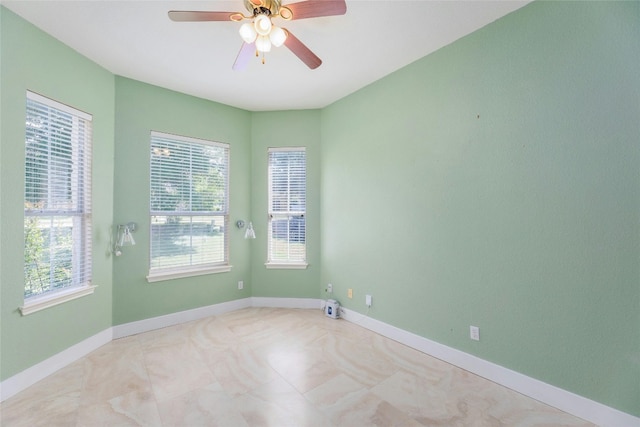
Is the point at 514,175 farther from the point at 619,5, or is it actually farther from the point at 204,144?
the point at 204,144

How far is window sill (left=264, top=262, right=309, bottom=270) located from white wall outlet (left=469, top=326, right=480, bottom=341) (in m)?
2.15

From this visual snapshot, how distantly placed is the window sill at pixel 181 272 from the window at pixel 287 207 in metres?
0.66

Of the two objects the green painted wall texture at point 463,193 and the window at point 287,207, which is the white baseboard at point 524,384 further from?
the window at point 287,207

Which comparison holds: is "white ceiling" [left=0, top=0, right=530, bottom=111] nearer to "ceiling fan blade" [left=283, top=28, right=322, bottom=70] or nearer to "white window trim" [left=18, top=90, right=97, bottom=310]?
"ceiling fan blade" [left=283, top=28, right=322, bottom=70]

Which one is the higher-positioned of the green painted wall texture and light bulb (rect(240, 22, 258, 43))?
light bulb (rect(240, 22, 258, 43))

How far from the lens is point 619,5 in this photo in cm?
163

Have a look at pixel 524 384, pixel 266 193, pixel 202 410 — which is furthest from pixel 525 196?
pixel 266 193

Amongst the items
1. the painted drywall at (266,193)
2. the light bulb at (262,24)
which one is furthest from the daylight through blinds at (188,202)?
the light bulb at (262,24)

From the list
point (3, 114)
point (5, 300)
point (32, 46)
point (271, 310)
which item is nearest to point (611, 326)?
point (271, 310)

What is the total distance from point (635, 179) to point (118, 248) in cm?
435

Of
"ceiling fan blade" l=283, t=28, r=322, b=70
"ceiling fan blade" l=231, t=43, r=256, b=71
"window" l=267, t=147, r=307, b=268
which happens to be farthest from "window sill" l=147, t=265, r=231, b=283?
"ceiling fan blade" l=283, t=28, r=322, b=70

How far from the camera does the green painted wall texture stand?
1681mm

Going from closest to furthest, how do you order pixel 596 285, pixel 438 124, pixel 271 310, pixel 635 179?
pixel 635 179, pixel 596 285, pixel 438 124, pixel 271 310

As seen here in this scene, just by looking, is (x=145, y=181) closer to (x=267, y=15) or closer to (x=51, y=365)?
(x=51, y=365)
